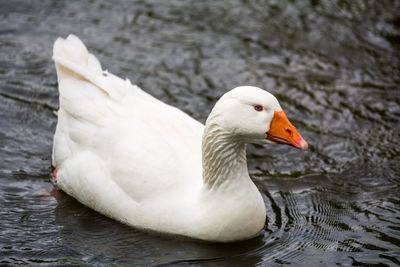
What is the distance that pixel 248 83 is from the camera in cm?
1147

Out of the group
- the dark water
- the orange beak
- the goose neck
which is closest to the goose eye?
the orange beak

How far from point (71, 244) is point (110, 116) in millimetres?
1549

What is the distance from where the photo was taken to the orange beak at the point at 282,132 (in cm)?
717

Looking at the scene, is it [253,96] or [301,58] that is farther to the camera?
[301,58]

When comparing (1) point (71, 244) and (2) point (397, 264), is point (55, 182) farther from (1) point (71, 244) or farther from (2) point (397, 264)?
(2) point (397, 264)

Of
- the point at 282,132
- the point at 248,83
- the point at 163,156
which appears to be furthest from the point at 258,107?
the point at 248,83

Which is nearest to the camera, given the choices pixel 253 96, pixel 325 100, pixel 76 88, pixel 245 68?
pixel 253 96

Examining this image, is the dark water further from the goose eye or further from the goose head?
the goose eye

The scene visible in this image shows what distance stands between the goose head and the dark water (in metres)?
1.20

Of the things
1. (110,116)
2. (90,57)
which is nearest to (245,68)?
(90,57)

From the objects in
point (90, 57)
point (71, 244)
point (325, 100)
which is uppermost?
point (90, 57)

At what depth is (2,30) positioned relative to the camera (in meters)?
12.2

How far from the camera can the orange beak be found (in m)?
7.17

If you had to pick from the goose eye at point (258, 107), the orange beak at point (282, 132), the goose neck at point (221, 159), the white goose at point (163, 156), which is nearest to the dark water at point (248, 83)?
the white goose at point (163, 156)
